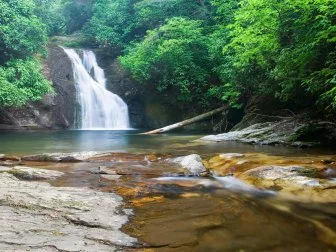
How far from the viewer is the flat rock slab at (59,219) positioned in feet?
9.76

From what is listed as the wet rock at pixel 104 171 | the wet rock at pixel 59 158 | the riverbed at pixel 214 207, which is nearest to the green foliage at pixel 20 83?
the wet rock at pixel 59 158

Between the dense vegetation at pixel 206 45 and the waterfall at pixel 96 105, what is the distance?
244 cm

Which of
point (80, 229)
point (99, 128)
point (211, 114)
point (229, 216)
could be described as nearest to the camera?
point (80, 229)

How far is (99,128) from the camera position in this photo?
21719 mm

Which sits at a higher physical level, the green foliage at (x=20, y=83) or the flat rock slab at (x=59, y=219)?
the green foliage at (x=20, y=83)

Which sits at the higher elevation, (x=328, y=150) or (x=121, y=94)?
(x=121, y=94)

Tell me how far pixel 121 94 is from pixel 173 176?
17636 mm

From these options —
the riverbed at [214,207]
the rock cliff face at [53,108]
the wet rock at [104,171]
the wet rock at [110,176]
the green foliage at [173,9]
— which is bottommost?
the riverbed at [214,207]

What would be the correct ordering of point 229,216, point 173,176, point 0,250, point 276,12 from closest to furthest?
point 0,250 < point 229,216 < point 173,176 < point 276,12

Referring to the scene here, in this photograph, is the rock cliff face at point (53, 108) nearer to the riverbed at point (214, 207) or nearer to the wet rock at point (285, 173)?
the riverbed at point (214, 207)

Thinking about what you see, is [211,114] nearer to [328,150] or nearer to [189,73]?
[189,73]

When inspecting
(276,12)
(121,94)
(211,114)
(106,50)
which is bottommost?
(211,114)

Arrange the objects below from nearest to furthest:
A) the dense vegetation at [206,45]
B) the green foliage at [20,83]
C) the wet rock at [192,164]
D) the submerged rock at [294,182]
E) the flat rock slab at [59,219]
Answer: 1. the flat rock slab at [59,219]
2. the submerged rock at [294,182]
3. the wet rock at [192,164]
4. the dense vegetation at [206,45]
5. the green foliage at [20,83]

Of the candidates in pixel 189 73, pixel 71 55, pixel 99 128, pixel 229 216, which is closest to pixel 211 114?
pixel 189 73
